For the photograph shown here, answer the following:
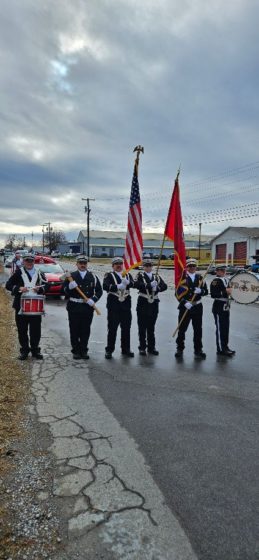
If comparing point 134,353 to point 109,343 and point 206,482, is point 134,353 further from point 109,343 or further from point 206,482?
point 206,482

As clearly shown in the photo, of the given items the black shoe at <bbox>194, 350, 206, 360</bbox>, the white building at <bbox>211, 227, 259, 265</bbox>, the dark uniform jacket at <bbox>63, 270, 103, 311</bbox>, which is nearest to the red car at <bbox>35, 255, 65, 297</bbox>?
the dark uniform jacket at <bbox>63, 270, 103, 311</bbox>

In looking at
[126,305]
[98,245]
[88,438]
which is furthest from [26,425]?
[98,245]

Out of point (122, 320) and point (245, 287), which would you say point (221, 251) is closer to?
point (245, 287)

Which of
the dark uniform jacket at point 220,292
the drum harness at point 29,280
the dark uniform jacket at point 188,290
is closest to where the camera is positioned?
the drum harness at point 29,280

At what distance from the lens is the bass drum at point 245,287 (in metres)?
8.88

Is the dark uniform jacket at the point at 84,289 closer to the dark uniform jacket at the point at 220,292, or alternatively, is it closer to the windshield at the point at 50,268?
the dark uniform jacket at the point at 220,292

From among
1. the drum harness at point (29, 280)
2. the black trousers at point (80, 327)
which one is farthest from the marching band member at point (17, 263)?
the black trousers at point (80, 327)

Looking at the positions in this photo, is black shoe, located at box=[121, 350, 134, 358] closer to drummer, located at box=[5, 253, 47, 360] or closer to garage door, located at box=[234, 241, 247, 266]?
drummer, located at box=[5, 253, 47, 360]

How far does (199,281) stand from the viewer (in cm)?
777

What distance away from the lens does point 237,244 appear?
170 ft

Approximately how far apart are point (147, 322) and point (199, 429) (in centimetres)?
360

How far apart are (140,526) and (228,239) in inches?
2098

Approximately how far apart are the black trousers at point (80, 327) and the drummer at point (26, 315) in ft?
2.05

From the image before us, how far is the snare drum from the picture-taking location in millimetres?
7031
